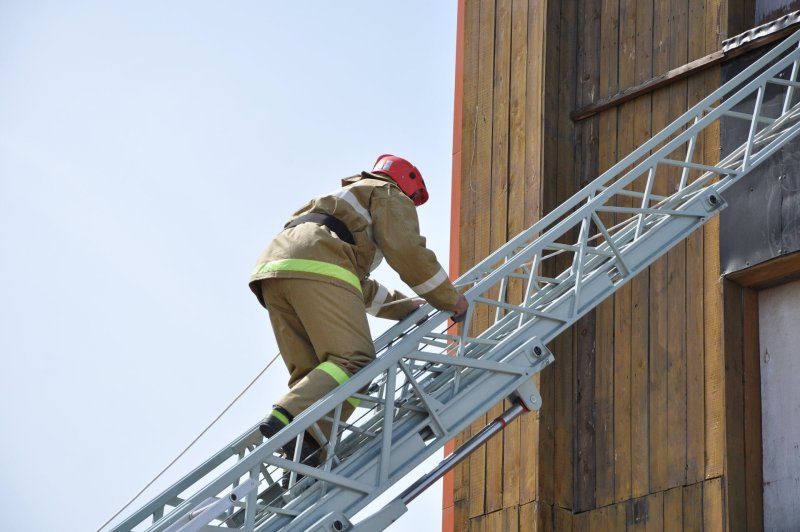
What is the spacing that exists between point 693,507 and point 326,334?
356 centimetres

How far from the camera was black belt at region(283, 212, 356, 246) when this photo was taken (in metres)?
7.60

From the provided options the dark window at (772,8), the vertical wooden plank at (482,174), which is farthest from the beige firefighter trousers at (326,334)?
the dark window at (772,8)

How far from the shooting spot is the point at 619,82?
11.0 m

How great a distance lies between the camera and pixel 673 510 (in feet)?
31.7

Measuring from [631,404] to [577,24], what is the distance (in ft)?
11.0

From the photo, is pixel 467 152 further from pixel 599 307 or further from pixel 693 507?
pixel 693 507

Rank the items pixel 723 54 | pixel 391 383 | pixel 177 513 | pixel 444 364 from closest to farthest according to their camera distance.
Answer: pixel 177 513 < pixel 391 383 < pixel 444 364 < pixel 723 54

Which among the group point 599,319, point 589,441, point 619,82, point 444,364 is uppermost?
point 619,82

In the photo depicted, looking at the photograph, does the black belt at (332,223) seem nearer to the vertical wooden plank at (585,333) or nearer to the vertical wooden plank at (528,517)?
the vertical wooden plank at (528,517)

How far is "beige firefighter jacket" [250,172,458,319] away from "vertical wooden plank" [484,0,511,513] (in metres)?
3.45

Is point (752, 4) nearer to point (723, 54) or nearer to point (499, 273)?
point (723, 54)

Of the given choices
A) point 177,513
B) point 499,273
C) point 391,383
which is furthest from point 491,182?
point 177,513

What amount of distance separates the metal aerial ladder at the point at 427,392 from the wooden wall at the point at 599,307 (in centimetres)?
122

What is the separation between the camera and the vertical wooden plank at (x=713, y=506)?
9305 millimetres
